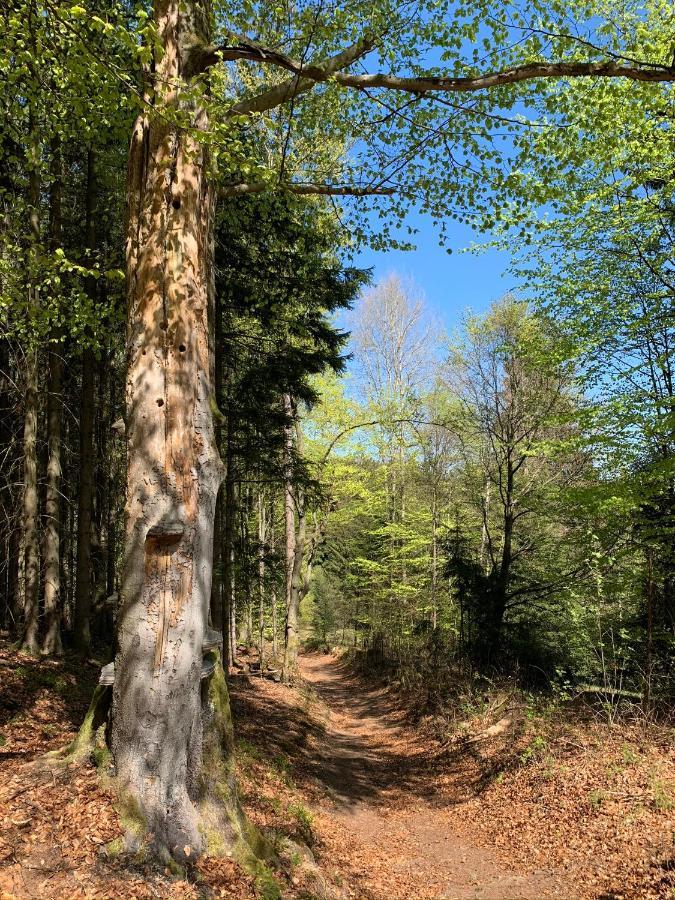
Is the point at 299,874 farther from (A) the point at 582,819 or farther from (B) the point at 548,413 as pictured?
(B) the point at 548,413

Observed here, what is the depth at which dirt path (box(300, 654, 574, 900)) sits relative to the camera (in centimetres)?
524

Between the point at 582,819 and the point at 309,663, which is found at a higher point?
the point at 582,819

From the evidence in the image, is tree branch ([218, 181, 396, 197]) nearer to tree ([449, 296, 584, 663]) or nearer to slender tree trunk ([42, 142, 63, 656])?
→ slender tree trunk ([42, 142, 63, 656])

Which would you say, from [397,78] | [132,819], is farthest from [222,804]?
[397,78]

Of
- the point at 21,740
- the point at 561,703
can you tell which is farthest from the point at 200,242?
the point at 561,703

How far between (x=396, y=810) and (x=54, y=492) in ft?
22.3

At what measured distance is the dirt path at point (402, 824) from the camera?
5.24 meters

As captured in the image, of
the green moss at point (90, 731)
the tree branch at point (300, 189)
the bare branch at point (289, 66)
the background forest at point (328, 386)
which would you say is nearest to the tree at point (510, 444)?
the background forest at point (328, 386)

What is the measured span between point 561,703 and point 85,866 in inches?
326

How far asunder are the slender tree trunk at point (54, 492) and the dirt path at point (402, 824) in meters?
4.58

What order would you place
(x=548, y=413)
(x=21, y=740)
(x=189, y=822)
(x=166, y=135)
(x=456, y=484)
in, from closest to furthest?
(x=189, y=822), (x=166, y=135), (x=21, y=740), (x=548, y=413), (x=456, y=484)

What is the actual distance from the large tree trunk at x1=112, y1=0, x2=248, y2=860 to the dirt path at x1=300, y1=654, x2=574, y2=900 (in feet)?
10.6

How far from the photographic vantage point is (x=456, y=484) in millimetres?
18172

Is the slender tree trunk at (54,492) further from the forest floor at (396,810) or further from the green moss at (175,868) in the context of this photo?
the green moss at (175,868)
